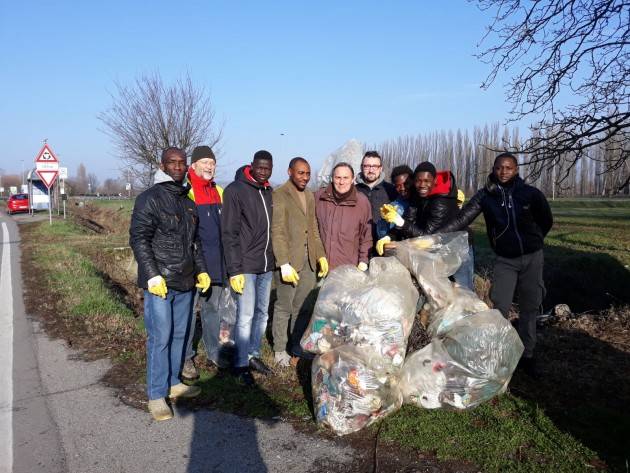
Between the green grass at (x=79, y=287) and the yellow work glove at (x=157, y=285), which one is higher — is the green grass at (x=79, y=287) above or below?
below

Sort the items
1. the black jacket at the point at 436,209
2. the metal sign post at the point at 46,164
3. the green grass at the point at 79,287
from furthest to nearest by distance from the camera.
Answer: the metal sign post at the point at 46,164, the green grass at the point at 79,287, the black jacket at the point at 436,209

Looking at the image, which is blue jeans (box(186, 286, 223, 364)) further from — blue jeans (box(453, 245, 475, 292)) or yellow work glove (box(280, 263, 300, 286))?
blue jeans (box(453, 245, 475, 292))

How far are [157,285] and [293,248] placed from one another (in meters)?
1.35

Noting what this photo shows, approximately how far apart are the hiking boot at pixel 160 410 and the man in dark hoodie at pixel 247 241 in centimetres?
74

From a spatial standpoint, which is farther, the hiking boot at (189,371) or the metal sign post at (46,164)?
the metal sign post at (46,164)

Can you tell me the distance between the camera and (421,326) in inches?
158

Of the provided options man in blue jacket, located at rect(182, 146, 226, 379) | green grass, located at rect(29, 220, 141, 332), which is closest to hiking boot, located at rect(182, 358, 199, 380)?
man in blue jacket, located at rect(182, 146, 226, 379)

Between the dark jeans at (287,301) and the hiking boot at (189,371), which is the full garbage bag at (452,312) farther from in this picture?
the hiking boot at (189,371)

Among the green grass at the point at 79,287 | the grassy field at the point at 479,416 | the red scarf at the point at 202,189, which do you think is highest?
the red scarf at the point at 202,189

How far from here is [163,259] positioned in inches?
148

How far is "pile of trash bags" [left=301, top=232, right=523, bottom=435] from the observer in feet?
11.0

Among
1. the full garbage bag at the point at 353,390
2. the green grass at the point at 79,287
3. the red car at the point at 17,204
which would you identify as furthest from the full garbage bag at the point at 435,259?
the red car at the point at 17,204

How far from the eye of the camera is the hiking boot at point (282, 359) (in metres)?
4.61

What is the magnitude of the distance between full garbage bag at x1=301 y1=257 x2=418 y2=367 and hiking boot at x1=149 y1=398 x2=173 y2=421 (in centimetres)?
114
